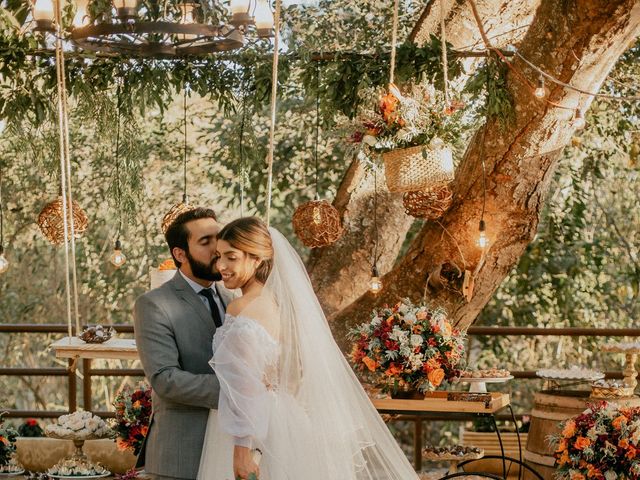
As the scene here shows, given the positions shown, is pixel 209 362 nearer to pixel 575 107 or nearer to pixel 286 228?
pixel 575 107

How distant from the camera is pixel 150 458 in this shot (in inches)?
146

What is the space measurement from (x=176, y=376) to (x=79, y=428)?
8.62ft

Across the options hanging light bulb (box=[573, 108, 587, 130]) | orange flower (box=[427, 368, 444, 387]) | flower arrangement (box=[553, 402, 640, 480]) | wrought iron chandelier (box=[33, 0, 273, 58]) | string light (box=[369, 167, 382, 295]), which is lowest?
flower arrangement (box=[553, 402, 640, 480])

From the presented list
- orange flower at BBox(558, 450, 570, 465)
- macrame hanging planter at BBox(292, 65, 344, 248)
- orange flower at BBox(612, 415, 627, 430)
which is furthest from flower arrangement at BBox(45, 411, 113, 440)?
orange flower at BBox(612, 415, 627, 430)

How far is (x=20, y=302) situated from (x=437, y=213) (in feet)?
21.8

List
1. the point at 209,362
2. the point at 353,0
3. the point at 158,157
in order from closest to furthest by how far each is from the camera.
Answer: the point at 209,362
the point at 353,0
the point at 158,157

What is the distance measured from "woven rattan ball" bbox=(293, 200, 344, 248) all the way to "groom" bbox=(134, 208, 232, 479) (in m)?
2.31

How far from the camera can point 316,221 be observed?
618 cm

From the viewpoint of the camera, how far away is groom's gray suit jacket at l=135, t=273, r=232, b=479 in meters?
3.56

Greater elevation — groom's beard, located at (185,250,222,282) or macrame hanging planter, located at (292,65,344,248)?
groom's beard, located at (185,250,222,282)

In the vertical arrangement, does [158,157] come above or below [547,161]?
below

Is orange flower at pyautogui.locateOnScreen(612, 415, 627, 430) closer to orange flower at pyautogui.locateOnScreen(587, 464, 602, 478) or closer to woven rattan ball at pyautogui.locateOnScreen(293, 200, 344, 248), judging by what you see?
orange flower at pyautogui.locateOnScreen(587, 464, 602, 478)

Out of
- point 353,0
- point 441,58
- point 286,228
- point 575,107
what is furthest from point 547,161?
point 286,228

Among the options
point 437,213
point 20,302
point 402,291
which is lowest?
point 20,302
